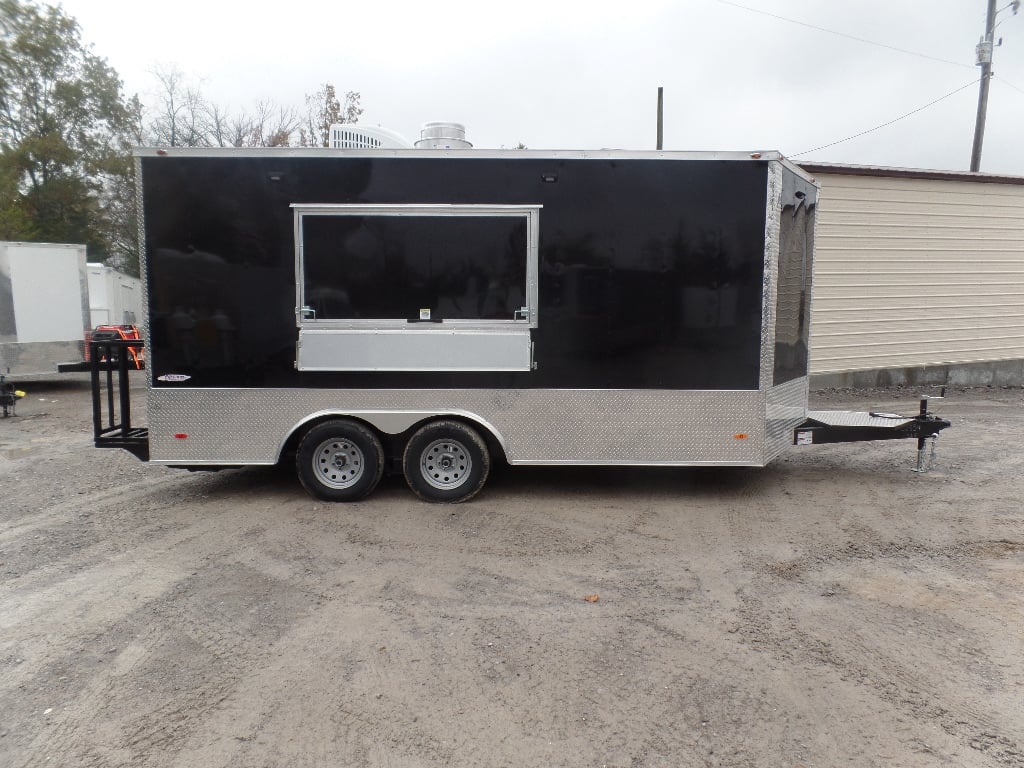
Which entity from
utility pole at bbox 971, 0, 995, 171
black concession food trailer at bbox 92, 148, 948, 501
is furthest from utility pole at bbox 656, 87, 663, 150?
black concession food trailer at bbox 92, 148, 948, 501

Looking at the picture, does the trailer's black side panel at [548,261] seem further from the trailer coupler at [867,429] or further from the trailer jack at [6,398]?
the trailer jack at [6,398]

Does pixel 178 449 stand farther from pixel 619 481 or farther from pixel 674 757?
pixel 674 757

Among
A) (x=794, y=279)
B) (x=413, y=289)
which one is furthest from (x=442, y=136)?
(x=794, y=279)

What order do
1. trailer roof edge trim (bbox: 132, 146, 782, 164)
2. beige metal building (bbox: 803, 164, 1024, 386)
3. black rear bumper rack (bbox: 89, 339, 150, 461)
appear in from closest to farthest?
1. trailer roof edge trim (bbox: 132, 146, 782, 164)
2. black rear bumper rack (bbox: 89, 339, 150, 461)
3. beige metal building (bbox: 803, 164, 1024, 386)

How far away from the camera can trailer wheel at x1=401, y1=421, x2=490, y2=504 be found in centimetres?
625

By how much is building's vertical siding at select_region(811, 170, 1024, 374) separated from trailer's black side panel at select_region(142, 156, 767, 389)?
7638 mm

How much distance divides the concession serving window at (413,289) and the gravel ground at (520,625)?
132 cm

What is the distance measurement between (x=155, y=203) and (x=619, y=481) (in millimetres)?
4795

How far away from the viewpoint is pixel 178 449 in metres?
6.20

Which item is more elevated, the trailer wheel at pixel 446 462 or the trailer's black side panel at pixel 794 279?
the trailer's black side panel at pixel 794 279

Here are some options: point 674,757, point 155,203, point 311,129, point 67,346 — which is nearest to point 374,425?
point 155,203

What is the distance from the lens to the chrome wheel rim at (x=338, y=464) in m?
6.36

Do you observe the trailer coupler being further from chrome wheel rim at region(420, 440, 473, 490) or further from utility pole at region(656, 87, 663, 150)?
utility pole at region(656, 87, 663, 150)

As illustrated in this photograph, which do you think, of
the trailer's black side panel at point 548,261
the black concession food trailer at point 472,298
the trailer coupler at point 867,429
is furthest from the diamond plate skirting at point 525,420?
the trailer coupler at point 867,429
